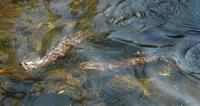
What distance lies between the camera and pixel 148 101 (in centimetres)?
532

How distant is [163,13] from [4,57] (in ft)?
9.34

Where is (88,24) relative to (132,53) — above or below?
above

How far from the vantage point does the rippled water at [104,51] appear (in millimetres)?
5508

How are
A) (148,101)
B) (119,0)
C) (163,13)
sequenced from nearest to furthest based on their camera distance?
(148,101) → (163,13) → (119,0)

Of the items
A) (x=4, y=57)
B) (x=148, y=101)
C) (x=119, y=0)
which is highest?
(x=119, y=0)

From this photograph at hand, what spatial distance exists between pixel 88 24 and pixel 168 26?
1423 mm

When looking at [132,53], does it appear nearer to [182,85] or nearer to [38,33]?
[182,85]

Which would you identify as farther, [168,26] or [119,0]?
[119,0]

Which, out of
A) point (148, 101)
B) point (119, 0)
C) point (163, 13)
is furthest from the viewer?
Answer: point (119, 0)

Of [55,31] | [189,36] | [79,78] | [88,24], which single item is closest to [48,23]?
[55,31]

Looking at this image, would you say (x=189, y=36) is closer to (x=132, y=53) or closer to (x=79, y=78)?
(x=132, y=53)

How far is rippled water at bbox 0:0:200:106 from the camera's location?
18.1 feet

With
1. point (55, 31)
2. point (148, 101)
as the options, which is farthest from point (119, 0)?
point (148, 101)

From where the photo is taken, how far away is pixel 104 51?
20.9 ft
